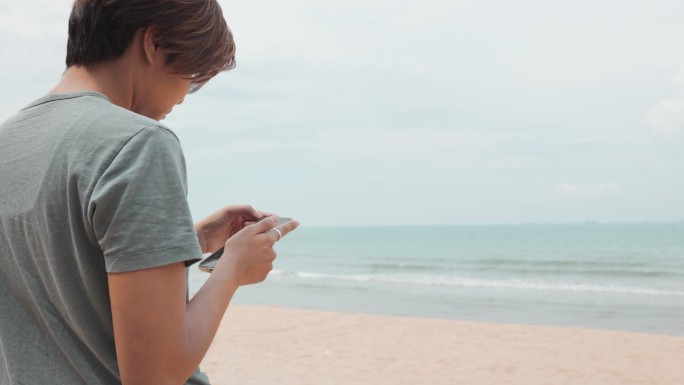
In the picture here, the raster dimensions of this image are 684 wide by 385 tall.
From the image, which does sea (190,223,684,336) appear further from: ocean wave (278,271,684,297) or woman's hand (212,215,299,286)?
woman's hand (212,215,299,286)

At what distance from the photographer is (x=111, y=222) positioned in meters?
0.78

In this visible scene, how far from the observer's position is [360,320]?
11.0 metres

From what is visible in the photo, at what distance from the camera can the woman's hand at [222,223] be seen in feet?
4.55

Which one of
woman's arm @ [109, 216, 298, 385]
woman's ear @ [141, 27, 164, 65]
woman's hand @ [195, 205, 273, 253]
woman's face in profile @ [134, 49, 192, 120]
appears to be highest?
woman's ear @ [141, 27, 164, 65]

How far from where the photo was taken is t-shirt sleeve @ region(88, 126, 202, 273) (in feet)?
2.54

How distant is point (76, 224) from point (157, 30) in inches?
11.9

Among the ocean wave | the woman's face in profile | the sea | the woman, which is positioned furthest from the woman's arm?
the ocean wave

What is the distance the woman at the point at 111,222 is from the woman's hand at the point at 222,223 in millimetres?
370

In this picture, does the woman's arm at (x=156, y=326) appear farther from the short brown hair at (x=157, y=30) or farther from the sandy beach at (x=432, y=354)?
the sandy beach at (x=432, y=354)

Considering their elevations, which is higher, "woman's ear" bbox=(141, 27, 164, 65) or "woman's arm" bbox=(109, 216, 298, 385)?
"woman's ear" bbox=(141, 27, 164, 65)

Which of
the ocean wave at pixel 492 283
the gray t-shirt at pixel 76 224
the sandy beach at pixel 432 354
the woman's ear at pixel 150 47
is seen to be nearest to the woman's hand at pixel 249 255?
the gray t-shirt at pixel 76 224

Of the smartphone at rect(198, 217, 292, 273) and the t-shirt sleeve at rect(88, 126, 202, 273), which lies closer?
the t-shirt sleeve at rect(88, 126, 202, 273)

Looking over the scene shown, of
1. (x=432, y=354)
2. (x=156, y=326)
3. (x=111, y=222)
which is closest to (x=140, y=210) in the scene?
(x=111, y=222)

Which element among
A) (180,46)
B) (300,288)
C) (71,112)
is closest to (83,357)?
(71,112)
